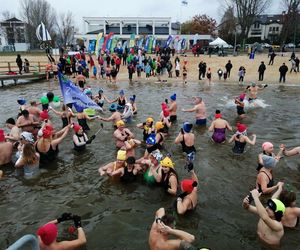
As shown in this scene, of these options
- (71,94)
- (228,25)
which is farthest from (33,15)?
(71,94)

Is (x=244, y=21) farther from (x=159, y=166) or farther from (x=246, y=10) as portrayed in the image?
(x=159, y=166)

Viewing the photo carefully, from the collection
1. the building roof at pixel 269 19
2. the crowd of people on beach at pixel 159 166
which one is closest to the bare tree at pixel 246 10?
the building roof at pixel 269 19

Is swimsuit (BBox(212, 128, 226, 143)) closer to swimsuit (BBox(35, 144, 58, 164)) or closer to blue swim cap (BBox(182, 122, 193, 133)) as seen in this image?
blue swim cap (BBox(182, 122, 193, 133))

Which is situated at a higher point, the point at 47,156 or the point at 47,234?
the point at 47,234

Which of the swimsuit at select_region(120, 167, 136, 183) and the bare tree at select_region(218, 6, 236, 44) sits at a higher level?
the bare tree at select_region(218, 6, 236, 44)

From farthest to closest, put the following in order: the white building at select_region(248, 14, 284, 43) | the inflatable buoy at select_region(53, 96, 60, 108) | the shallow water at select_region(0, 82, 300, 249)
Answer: the white building at select_region(248, 14, 284, 43)
the inflatable buoy at select_region(53, 96, 60, 108)
the shallow water at select_region(0, 82, 300, 249)

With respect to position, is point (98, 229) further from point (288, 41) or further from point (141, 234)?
point (288, 41)

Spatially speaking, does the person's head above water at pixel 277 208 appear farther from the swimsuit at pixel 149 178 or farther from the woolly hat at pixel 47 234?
the woolly hat at pixel 47 234

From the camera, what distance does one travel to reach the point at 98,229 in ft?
19.5

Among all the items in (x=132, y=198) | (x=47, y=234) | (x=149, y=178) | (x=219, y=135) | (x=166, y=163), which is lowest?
(x=132, y=198)

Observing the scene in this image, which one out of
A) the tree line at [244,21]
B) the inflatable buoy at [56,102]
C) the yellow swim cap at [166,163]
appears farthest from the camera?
the tree line at [244,21]

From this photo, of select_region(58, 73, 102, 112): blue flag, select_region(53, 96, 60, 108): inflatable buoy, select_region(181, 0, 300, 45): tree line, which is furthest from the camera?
select_region(181, 0, 300, 45): tree line

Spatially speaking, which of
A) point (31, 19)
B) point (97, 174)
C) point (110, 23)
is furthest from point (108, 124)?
point (31, 19)

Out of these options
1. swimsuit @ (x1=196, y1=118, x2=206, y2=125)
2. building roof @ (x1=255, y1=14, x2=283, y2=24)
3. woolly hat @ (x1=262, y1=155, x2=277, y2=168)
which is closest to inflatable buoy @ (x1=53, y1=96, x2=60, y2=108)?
swimsuit @ (x1=196, y1=118, x2=206, y2=125)
